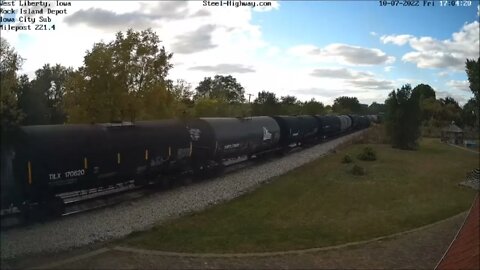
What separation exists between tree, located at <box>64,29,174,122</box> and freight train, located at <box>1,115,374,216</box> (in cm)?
696

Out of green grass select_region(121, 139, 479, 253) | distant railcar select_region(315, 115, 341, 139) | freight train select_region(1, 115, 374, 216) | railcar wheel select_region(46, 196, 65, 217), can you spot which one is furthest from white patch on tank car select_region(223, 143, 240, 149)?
distant railcar select_region(315, 115, 341, 139)

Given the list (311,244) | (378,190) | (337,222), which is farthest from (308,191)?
(311,244)

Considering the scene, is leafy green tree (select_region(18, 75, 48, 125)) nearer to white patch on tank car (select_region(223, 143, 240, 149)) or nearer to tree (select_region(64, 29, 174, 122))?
tree (select_region(64, 29, 174, 122))

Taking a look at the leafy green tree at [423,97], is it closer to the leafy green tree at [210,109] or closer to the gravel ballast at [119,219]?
the leafy green tree at [210,109]

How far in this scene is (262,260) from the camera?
1072 cm

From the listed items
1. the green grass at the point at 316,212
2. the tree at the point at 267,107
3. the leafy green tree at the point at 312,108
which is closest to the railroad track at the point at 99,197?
the green grass at the point at 316,212

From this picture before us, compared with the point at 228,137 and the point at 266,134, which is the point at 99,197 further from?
the point at 266,134

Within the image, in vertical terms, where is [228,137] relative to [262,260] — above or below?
above

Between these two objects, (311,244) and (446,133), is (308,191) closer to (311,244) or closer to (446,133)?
(311,244)

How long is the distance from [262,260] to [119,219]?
5898mm

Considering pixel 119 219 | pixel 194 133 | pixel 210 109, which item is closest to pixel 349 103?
pixel 210 109

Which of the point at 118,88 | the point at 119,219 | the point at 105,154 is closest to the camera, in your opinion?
the point at 119,219

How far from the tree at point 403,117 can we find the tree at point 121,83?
27073 mm

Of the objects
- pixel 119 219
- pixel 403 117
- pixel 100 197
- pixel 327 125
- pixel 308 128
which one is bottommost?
pixel 119 219
